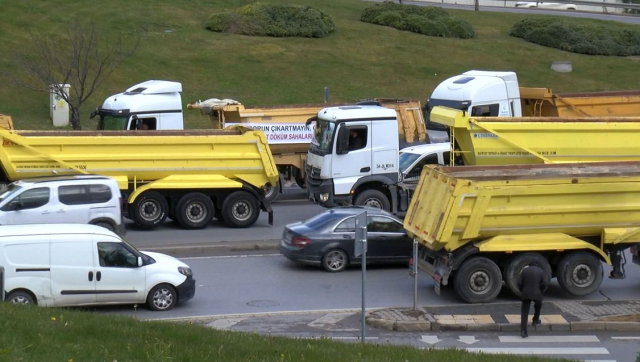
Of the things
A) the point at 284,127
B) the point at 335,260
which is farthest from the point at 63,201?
the point at 284,127

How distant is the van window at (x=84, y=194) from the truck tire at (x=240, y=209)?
135 inches

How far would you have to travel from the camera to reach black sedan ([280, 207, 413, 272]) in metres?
18.3

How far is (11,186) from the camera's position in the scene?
19891mm

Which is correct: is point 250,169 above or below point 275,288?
above

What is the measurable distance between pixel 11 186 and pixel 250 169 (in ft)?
18.3

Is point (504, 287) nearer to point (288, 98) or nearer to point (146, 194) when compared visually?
point (146, 194)

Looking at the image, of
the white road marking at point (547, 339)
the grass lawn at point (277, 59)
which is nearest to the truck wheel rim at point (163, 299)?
the white road marking at point (547, 339)

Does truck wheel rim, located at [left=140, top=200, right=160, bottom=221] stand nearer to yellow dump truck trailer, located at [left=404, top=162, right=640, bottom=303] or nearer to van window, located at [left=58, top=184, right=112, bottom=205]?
van window, located at [left=58, top=184, right=112, bottom=205]

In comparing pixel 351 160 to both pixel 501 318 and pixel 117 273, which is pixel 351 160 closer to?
pixel 501 318

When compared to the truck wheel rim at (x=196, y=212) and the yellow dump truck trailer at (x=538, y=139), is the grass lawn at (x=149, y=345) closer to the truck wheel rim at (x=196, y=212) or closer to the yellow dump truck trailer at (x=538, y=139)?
the yellow dump truck trailer at (x=538, y=139)

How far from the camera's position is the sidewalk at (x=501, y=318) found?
1481 cm

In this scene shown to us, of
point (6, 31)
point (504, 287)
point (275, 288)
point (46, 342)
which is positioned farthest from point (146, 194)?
point (6, 31)

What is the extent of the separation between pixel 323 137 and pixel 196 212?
3.57m

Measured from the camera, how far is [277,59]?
46.4 metres
